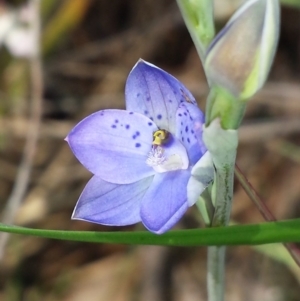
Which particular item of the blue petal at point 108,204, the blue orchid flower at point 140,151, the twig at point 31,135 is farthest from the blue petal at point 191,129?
the twig at point 31,135

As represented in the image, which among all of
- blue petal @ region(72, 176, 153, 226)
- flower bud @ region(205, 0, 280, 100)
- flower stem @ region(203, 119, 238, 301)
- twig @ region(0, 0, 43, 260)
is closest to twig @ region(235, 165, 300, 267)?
flower stem @ region(203, 119, 238, 301)

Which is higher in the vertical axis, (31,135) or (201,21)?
(201,21)

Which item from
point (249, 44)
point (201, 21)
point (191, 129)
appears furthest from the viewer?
point (191, 129)

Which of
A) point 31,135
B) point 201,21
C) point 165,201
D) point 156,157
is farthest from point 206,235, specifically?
point 31,135

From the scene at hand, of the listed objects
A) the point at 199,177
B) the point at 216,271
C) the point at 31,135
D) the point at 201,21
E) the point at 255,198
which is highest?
the point at 201,21

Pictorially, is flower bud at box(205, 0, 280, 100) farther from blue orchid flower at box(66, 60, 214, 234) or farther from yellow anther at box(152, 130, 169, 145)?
yellow anther at box(152, 130, 169, 145)

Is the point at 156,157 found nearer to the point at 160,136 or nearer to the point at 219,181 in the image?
the point at 160,136

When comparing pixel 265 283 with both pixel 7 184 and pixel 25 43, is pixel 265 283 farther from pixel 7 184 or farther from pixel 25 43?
pixel 25 43

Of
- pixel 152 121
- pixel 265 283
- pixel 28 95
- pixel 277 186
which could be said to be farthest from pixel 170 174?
pixel 28 95
